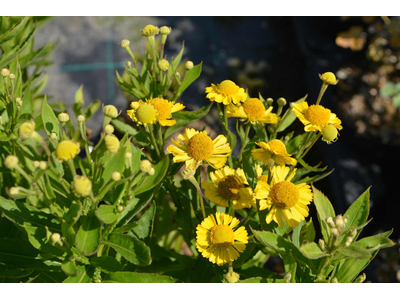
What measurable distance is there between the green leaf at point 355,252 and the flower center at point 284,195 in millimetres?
122

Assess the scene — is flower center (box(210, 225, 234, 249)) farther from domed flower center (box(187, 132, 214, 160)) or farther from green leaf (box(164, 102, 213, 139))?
green leaf (box(164, 102, 213, 139))

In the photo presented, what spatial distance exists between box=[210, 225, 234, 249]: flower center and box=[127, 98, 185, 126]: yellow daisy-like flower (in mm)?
246

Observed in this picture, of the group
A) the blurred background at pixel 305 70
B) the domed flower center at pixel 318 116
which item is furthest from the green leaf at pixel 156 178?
the blurred background at pixel 305 70

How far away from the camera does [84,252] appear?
2.14 feet

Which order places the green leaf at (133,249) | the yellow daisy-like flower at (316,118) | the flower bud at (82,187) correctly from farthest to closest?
the yellow daisy-like flower at (316,118) < the green leaf at (133,249) < the flower bud at (82,187)

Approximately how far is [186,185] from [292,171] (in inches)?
10.1

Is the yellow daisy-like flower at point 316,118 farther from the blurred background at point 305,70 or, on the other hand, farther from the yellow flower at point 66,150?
the blurred background at point 305,70

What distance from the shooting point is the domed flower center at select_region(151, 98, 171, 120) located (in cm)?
79

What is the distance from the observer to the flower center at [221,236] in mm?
749

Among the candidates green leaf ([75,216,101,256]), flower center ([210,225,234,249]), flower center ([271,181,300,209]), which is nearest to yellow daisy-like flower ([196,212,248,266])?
flower center ([210,225,234,249])

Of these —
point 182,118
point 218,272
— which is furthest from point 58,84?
point 218,272

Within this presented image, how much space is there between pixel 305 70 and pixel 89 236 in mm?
2123

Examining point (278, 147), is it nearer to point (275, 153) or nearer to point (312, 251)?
point (275, 153)
